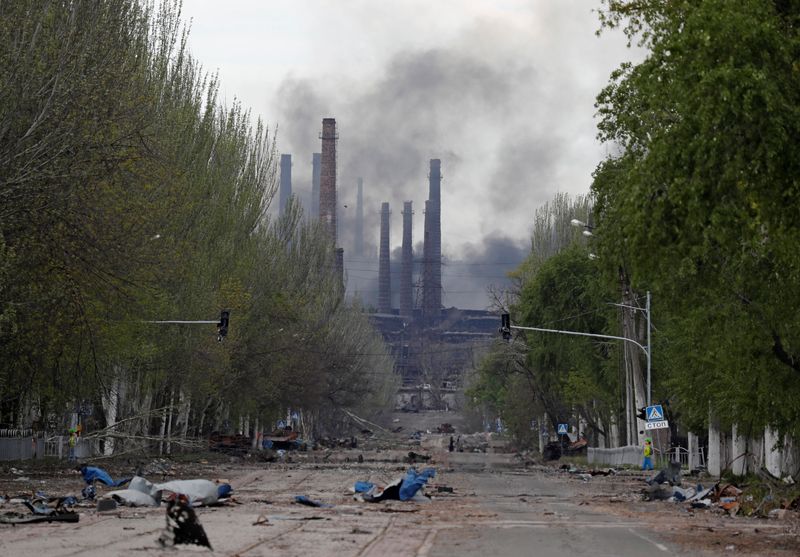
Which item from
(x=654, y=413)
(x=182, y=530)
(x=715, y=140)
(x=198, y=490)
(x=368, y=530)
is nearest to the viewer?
(x=182, y=530)

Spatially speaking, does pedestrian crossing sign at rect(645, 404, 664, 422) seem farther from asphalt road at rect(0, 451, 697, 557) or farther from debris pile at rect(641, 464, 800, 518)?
asphalt road at rect(0, 451, 697, 557)

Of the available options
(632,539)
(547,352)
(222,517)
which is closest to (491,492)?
(222,517)

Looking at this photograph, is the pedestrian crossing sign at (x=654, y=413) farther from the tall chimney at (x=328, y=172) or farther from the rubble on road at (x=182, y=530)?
the tall chimney at (x=328, y=172)

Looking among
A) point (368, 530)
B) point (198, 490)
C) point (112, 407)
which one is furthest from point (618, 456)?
point (368, 530)

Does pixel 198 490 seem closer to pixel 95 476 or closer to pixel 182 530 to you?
pixel 95 476

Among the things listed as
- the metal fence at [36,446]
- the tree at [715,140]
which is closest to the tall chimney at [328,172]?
the metal fence at [36,446]

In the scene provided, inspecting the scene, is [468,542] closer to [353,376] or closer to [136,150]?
[136,150]

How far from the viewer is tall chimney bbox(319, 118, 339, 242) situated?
511 feet

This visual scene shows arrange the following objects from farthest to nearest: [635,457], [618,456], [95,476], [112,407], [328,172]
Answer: [328,172] < [618,456] < [112,407] < [635,457] < [95,476]

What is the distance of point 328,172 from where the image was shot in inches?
6181

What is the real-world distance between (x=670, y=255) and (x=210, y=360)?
145 ft

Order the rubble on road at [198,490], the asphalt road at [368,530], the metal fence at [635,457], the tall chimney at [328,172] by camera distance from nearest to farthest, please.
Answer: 1. the asphalt road at [368,530]
2. the rubble on road at [198,490]
3. the metal fence at [635,457]
4. the tall chimney at [328,172]

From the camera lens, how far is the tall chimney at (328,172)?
511ft

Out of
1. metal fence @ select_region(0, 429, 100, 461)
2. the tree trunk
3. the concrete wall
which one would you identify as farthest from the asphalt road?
the concrete wall
